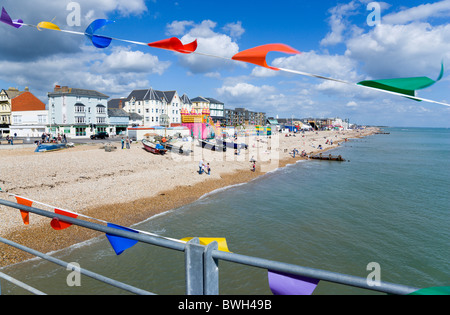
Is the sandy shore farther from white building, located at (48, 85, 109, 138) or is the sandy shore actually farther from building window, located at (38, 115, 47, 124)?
building window, located at (38, 115, 47, 124)

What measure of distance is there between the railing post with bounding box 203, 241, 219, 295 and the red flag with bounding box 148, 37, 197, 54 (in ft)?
9.32

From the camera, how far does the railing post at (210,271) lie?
5.29 feet

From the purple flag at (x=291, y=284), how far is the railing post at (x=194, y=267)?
1.58 feet

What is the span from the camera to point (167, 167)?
3184 centimetres

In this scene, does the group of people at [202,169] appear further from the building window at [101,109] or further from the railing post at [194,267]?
the building window at [101,109]

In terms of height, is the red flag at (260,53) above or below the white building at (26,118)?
below

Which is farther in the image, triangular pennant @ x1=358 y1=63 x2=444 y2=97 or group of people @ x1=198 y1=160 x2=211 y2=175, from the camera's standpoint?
group of people @ x1=198 y1=160 x2=211 y2=175

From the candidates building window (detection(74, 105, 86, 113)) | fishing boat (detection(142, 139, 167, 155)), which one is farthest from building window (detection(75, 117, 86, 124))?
fishing boat (detection(142, 139, 167, 155))

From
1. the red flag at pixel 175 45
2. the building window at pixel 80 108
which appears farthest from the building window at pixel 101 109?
the red flag at pixel 175 45

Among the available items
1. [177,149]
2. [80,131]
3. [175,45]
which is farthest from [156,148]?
[175,45]

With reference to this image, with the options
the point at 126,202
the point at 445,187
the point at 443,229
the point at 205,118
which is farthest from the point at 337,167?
the point at 126,202

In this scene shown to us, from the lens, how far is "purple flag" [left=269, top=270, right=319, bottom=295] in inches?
65.4
